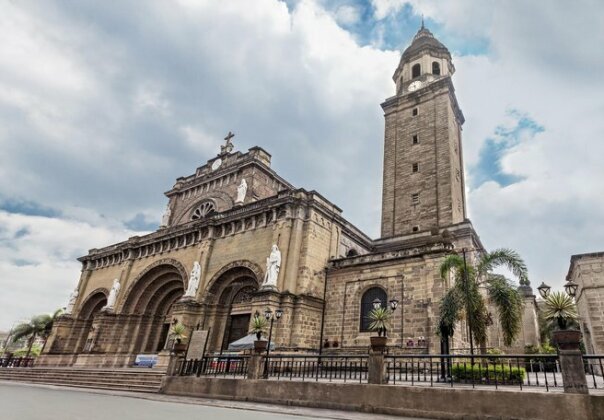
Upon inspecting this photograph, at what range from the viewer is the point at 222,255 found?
26297mm

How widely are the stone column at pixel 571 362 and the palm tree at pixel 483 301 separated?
586 centimetres

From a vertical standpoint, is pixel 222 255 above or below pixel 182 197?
below

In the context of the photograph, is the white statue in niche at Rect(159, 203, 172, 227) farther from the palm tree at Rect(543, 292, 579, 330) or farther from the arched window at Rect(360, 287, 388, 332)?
the palm tree at Rect(543, 292, 579, 330)

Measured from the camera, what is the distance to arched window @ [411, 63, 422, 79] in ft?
119

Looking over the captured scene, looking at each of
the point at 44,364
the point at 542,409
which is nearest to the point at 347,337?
the point at 542,409

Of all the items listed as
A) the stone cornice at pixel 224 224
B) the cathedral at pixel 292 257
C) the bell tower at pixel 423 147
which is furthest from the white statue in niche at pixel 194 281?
the bell tower at pixel 423 147

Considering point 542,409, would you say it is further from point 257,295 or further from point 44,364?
point 44,364

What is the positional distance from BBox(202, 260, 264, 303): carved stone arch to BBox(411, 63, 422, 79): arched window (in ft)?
82.8

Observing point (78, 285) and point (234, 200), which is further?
point (78, 285)

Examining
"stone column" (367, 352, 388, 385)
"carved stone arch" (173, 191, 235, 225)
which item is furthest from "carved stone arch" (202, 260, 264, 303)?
"stone column" (367, 352, 388, 385)

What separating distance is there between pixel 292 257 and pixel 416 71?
81.2 ft

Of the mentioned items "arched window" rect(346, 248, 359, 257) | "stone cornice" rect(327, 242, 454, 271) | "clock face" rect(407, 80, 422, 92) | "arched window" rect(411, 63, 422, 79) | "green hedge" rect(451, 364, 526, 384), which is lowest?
"green hedge" rect(451, 364, 526, 384)

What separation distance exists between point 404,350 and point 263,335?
24.2 feet

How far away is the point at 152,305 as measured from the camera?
31.2 metres
